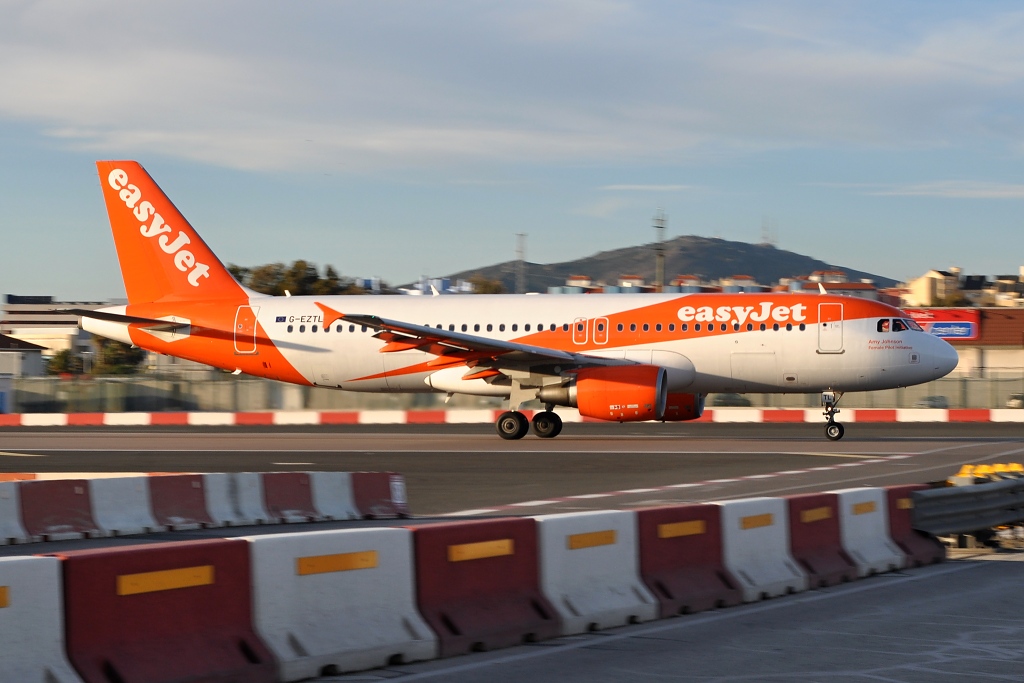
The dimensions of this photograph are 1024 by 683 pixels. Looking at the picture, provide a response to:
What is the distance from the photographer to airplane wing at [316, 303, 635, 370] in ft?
87.4

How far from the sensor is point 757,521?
929cm

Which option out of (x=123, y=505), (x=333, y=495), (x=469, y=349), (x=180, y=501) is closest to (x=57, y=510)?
(x=123, y=505)

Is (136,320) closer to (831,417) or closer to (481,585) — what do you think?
(831,417)

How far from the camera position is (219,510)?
1376cm

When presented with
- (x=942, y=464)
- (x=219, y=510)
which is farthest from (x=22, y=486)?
(x=942, y=464)

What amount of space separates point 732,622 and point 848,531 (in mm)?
2531

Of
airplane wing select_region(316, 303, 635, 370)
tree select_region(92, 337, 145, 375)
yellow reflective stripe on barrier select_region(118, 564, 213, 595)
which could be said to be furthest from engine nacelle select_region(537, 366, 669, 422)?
tree select_region(92, 337, 145, 375)

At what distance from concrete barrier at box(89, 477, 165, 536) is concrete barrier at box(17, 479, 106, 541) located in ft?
0.30

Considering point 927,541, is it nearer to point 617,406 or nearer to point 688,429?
point 617,406

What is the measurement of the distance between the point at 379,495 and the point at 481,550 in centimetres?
756

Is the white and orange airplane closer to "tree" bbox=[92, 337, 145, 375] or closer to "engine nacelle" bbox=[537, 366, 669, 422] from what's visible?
"engine nacelle" bbox=[537, 366, 669, 422]

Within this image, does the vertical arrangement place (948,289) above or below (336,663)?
above

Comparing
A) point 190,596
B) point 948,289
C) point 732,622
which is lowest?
point 732,622

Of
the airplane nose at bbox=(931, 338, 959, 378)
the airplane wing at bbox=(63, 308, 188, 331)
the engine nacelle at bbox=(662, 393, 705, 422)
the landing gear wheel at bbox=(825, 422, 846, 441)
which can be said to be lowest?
the landing gear wheel at bbox=(825, 422, 846, 441)
